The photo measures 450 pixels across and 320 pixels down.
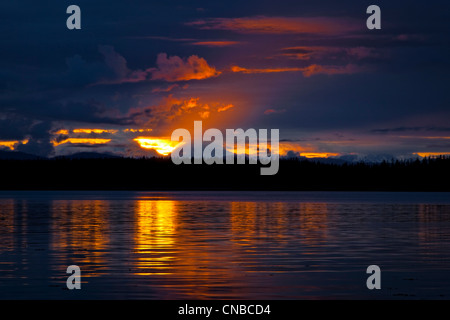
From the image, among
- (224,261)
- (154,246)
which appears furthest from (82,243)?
(224,261)

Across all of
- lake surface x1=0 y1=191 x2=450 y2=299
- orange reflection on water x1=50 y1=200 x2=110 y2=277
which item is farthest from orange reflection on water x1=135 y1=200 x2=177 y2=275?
orange reflection on water x1=50 y1=200 x2=110 y2=277

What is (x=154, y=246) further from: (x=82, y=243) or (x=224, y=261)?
(x=224, y=261)

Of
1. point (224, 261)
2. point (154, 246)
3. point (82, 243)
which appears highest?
point (82, 243)

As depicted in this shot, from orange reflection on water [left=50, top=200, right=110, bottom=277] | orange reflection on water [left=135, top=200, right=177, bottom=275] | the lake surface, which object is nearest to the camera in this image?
the lake surface

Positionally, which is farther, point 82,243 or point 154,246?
point 82,243

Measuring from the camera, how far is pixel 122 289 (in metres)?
25.6

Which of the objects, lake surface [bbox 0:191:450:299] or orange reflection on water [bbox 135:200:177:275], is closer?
lake surface [bbox 0:191:450:299]

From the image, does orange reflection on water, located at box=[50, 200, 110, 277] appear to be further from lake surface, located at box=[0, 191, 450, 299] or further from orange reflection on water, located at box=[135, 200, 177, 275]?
orange reflection on water, located at box=[135, 200, 177, 275]

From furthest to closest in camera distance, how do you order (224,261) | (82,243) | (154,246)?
1. (82,243)
2. (154,246)
3. (224,261)

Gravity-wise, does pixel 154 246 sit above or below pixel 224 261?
above

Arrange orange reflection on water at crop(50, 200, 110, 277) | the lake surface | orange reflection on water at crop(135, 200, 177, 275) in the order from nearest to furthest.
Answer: the lake surface
orange reflection on water at crop(135, 200, 177, 275)
orange reflection on water at crop(50, 200, 110, 277)

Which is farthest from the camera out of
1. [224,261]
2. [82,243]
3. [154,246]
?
[82,243]
